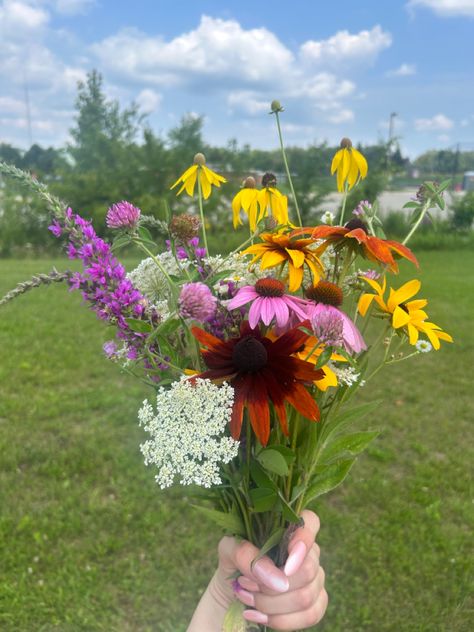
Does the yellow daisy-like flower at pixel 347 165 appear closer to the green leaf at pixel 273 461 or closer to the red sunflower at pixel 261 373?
the red sunflower at pixel 261 373

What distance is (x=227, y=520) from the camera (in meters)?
0.92

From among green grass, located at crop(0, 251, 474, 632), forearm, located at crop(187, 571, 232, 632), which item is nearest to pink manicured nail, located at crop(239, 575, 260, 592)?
forearm, located at crop(187, 571, 232, 632)

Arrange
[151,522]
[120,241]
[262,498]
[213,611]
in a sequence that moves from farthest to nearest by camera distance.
Result: [151,522]
[213,611]
[262,498]
[120,241]

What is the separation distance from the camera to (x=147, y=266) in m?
0.84

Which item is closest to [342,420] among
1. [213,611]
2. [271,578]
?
[271,578]

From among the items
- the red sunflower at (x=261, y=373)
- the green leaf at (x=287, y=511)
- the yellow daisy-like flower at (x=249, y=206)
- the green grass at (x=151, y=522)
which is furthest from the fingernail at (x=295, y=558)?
the green grass at (x=151, y=522)

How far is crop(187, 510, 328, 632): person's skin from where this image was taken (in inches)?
36.8

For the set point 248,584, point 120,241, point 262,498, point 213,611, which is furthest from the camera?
point 213,611

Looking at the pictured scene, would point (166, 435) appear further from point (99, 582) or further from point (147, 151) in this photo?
point (147, 151)

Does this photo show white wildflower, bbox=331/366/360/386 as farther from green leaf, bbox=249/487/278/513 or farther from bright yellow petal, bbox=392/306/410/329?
green leaf, bbox=249/487/278/513

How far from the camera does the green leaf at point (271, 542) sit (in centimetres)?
89

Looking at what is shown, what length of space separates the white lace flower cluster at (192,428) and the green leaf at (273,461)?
0.24 ft

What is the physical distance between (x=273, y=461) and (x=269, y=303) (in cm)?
22

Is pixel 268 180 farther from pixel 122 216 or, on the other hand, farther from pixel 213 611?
pixel 213 611
